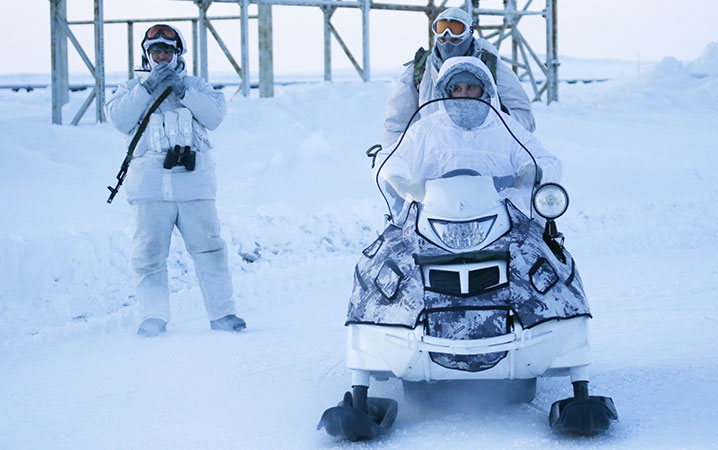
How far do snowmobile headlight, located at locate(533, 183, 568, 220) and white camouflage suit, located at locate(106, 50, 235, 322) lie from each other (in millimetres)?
3021

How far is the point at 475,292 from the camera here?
3404mm

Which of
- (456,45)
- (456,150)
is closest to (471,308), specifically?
(456,150)

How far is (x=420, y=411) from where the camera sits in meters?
3.97

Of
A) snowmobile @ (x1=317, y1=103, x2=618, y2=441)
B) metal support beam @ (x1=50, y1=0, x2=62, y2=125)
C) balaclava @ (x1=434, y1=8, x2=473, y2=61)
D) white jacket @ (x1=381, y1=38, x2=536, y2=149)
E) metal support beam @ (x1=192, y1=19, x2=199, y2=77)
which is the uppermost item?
metal support beam @ (x1=192, y1=19, x2=199, y2=77)

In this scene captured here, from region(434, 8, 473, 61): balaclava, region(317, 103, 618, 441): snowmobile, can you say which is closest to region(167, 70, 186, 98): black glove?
region(434, 8, 473, 61): balaclava

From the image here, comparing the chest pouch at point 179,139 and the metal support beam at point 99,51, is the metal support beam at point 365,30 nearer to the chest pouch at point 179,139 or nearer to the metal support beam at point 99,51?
the metal support beam at point 99,51

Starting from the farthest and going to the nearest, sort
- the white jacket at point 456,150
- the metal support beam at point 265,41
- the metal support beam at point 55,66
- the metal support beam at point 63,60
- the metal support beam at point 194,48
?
1. the metal support beam at point 194,48
2. the metal support beam at point 265,41
3. the metal support beam at point 63,60
4. the metal support beam at point 55,66
5. the white jacket at point 456,150

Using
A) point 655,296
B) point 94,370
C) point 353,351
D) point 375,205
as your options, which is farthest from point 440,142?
point 375,205

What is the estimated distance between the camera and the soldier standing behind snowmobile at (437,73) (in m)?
5.11

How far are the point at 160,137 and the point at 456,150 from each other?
2.67m

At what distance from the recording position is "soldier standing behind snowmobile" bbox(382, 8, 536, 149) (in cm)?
511

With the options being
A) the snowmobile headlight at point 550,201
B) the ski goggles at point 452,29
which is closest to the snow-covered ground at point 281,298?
the snowmobile headlight at point 550,201

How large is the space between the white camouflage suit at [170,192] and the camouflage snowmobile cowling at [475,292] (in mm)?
2608

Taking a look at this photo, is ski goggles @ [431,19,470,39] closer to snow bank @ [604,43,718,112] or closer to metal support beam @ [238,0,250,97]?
metal support beam @ [238,0,250,97]
